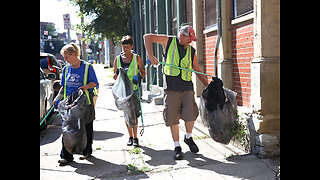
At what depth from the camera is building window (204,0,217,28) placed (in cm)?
673

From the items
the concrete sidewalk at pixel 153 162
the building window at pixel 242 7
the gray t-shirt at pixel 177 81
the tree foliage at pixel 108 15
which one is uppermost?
the tree foliage at pixel 108 15

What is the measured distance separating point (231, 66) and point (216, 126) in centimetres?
150

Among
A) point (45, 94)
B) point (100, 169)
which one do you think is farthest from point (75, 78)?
point (45, 94)

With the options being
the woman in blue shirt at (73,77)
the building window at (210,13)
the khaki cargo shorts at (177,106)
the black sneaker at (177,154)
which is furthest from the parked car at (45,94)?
the building window at (210,13)

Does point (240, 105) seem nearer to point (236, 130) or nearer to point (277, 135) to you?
point (236, 130)

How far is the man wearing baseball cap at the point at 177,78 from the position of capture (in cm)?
487

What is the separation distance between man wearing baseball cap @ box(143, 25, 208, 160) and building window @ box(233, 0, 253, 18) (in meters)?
1.08

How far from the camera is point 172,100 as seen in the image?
4.96 meters

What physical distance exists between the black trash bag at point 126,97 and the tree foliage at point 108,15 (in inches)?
498

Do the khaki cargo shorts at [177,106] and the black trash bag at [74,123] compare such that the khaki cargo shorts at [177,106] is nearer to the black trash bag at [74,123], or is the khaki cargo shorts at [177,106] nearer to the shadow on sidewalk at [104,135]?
the black trash bag at [74,123]

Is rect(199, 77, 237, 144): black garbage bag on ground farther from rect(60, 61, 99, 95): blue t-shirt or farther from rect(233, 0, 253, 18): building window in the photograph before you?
rect(60, 61, 99, 95): blue t-shirt

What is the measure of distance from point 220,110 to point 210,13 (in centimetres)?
281

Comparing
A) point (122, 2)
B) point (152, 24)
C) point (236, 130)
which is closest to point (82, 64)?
point (236, 130)

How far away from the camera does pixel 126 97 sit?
213 inches
